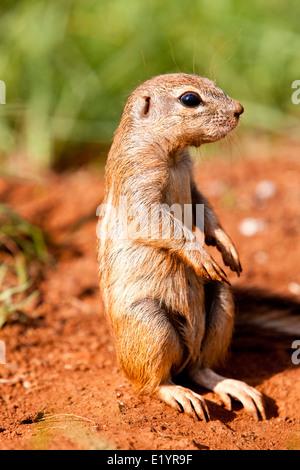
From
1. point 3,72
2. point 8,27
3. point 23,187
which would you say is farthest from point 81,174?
point 8,27

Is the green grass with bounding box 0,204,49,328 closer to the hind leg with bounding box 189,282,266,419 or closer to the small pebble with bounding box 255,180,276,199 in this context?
the hind leg with bounding box 189,282,266,419

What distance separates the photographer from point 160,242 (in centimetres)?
340

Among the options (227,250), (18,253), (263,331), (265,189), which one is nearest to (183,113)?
(227,250)

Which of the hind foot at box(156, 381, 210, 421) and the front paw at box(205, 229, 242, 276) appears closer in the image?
the hind foot at box(156, 381, 210, 421)

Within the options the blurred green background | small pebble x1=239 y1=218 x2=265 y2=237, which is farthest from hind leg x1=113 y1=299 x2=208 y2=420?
the blurred green background

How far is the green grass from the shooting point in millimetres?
5078

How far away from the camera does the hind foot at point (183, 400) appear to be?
11.0 feet

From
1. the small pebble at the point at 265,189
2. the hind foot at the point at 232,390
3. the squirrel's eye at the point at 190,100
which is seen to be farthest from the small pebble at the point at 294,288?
the squirrel's eye at the point at 190,100

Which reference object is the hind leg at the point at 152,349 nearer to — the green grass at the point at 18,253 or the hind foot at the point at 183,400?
the hind foot at the point at 183,400

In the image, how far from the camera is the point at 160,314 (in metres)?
3.52

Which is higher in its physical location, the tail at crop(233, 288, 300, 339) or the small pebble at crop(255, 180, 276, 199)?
the small pebble at crop(255, 180, 276, 199)

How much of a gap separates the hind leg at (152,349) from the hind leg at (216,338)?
0.27 meters

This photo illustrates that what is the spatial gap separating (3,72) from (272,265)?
182 inches

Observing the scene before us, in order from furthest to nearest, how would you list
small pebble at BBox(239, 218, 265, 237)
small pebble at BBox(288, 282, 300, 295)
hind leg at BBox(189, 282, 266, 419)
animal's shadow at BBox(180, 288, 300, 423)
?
small pebble at BBox(239, 218, 265, 237) < small pebble at BBox(288, 282, 300, 295) < animal's shadow at BBox(180, 288, 300, 423) < hind leg at BBox(189, 282, 266, 419)
